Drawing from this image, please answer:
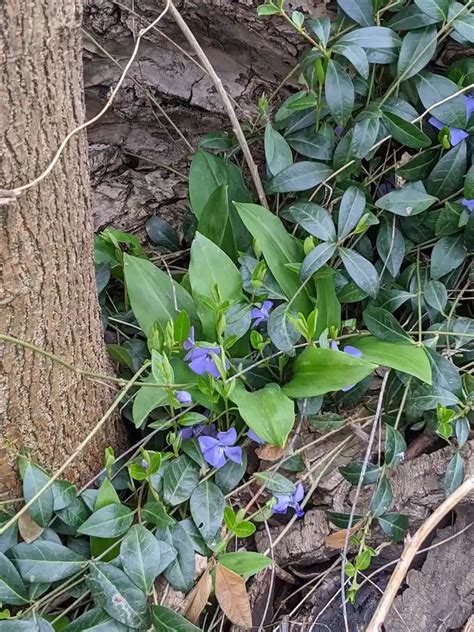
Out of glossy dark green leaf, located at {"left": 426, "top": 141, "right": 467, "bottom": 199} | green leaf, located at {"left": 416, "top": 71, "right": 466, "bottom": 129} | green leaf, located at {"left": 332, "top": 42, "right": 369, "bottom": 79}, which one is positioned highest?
green leaf, located at {"left": 332, "top": 42, "right": 369, "bottom": 79}

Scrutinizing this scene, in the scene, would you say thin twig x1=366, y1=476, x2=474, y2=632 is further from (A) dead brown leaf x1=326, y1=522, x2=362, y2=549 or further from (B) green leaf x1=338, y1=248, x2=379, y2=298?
(B) green leaf x1=338, y1=248, x2=379, y2=298

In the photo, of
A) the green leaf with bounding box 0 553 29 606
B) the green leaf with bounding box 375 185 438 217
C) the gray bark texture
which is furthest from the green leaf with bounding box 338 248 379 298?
the green leaf with bounding box 0 553 29 606

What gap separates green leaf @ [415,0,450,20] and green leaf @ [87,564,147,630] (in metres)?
1.03

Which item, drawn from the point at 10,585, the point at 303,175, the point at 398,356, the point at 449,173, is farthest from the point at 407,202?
the point at 10,585

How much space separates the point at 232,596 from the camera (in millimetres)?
926

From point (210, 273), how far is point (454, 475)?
0.53 meters

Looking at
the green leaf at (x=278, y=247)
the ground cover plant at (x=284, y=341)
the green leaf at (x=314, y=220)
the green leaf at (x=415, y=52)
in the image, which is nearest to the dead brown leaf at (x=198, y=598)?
the ground cover plant at (x=284, y=341)

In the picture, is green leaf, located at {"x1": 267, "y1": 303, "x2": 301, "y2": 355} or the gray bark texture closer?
green leaf, located at {"x1": 267, "y1": 303, "x2": 301, "y2": 355}

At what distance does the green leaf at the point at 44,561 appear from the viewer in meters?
0.88

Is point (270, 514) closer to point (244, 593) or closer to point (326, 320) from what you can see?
point (244, 593)

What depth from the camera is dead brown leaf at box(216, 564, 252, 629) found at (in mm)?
925

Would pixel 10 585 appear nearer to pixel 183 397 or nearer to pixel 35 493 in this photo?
pixel 35 493

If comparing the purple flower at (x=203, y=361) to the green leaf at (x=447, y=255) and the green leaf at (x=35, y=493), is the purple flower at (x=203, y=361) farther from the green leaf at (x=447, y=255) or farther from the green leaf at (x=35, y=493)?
the green leaf at (x=447, y=255)

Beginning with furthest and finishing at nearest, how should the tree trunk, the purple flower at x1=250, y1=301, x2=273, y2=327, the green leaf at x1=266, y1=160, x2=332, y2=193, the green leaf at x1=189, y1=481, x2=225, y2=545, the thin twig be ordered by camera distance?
1. the green leaf at x1=266, y1=160, x2=332, y2=193
2. the purple flower at x1=250, y1=301, x2=273, y2=327
3. the green leaf at x1=189, y1=481, x2=225, y2=545
4. the thin twig
5. the tree trunk
